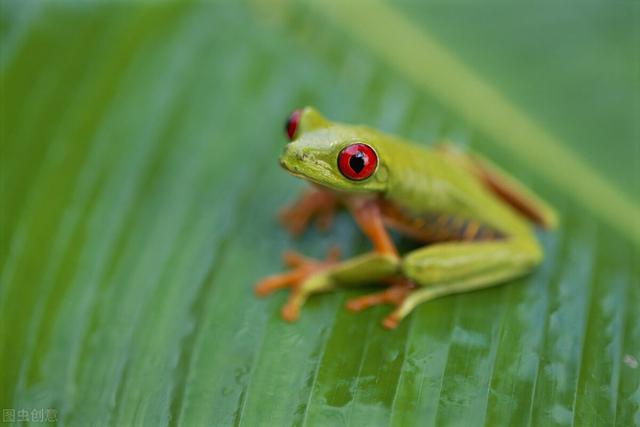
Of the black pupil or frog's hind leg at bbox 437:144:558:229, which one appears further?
frog's hind leg at bbox 437:144:558:229

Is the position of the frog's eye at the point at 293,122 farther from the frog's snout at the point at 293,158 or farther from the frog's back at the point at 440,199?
the frog's back at the point at 440,199

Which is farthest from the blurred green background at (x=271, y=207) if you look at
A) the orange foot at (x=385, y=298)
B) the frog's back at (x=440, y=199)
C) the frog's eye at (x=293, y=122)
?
the frog's eye at (x=293, y=122)

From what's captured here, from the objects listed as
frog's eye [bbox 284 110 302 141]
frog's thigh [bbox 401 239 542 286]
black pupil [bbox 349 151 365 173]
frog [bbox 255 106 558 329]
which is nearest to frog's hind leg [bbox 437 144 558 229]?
frog [bbox 255 106 558 329]

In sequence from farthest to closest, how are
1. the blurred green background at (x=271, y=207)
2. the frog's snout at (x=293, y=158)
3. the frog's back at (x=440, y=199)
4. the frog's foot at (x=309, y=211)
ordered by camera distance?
1. the frog's foot at (x=309, y=211)
2. the frog's back at (x=440, y=199)
3. the frog's snout at (x=293, y=158)
4. the blurred green background at (x=271, y=207)

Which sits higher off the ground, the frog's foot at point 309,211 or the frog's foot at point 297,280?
the frog's foot at point 309,211

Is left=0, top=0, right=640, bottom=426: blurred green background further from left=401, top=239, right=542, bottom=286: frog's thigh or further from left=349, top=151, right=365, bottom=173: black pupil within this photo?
left=349, top=151, right=365, bottom=173: black pupil
